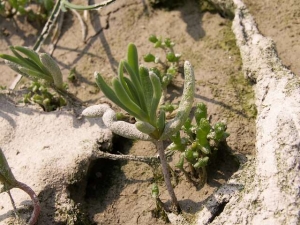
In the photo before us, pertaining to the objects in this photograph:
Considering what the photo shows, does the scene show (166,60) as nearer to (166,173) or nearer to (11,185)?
(166,173)

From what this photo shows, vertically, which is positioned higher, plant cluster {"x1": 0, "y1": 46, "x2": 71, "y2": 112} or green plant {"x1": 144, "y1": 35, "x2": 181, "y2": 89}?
green plant {"x1": 144, "y1": 35, "x2": 181, "y2": 89}

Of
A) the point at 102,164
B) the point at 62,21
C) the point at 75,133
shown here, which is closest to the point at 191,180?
the point at 102,164

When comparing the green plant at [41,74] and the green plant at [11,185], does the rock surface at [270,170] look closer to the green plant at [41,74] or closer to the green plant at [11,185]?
the green plant at [11,185]

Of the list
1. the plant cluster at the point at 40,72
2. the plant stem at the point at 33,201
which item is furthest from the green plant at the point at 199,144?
the plant cluster at the point at 40,72

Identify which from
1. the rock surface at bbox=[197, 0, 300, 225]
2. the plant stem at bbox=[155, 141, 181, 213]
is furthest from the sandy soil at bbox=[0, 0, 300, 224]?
the rock surface at bbox=[197, 0, 300, 225]

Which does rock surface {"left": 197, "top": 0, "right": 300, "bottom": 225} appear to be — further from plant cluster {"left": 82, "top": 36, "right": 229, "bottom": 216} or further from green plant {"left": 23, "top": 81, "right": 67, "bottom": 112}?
green plant {"left": 23, "top": 81, "right": 67, "bottom": 112}

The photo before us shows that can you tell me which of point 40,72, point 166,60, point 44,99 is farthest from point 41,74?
point 166,60

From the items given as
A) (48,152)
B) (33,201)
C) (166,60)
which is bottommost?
(33,201)
